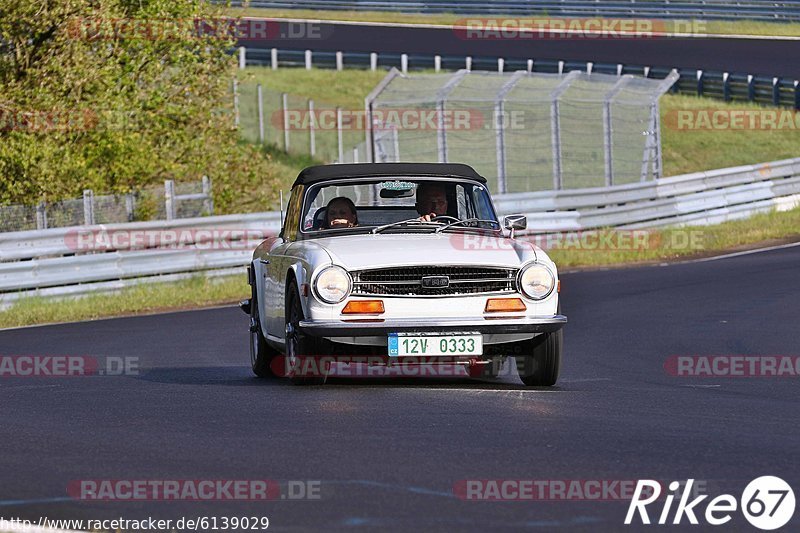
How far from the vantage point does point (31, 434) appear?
8516 millimetres

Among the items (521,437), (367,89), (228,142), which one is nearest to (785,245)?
(228,142)

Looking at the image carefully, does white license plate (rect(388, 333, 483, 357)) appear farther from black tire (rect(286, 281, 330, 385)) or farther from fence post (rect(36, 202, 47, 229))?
fence post (rect(36, 202, 47, 229))

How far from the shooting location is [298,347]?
10.2m

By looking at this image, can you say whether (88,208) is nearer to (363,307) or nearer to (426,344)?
(363,307)

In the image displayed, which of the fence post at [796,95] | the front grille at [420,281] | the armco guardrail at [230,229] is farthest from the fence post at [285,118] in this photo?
the front grille at [420,281]

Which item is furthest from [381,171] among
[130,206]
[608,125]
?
[608,125]

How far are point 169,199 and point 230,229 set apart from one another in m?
0.95

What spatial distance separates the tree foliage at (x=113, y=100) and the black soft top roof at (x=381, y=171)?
34.0 ft

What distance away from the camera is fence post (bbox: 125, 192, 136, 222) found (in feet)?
71.5

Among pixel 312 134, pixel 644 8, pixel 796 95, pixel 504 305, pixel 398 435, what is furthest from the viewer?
pixel 644 8

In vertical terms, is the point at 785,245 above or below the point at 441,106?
below

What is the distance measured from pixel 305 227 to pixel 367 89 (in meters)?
34.8

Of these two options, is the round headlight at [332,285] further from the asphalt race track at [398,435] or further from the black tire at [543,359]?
the black tire at [543,359]

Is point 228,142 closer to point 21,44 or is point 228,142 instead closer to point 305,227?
point 21,44
